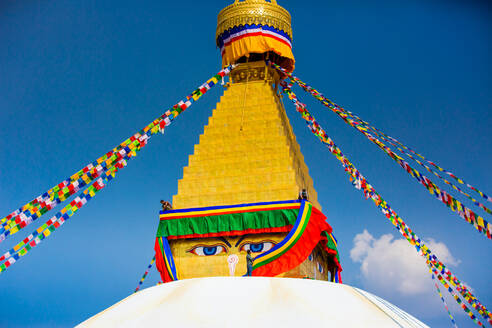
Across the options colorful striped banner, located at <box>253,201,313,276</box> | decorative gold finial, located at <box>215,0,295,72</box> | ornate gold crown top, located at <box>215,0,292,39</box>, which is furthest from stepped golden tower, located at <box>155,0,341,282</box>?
ornate gold crown top, located at <box>215,0,292,39</box>

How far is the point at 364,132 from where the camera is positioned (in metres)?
11.7

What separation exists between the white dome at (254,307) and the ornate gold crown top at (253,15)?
1210cm

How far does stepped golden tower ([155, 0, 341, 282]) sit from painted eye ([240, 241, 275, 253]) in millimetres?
24

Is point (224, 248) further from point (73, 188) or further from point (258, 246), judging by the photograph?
point (73, 188)

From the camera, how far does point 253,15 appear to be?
16.6 meters

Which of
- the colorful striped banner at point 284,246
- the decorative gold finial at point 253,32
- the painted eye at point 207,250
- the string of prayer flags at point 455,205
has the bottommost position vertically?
the string of prayer flags at point 455,205

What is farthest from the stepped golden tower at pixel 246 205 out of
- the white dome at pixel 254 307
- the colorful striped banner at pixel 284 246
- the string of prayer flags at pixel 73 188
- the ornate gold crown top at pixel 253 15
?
the white dome at pixel 254 307

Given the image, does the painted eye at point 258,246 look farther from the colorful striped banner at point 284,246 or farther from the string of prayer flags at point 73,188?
the string of prayer flags at point 73,188

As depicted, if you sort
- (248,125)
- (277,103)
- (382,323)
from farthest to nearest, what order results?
(277,103)
(248,125)
(382,323)

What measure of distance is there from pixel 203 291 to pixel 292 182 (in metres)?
7.90

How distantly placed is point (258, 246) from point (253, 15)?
7654 millimetres

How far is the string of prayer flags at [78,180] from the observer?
8.48m

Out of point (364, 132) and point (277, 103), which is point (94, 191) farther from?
point (277, 103)

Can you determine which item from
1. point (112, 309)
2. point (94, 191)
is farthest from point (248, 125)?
point (112, 309)
